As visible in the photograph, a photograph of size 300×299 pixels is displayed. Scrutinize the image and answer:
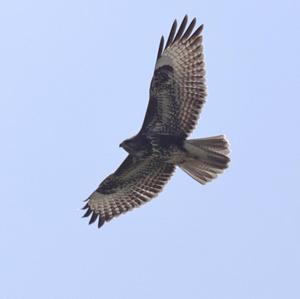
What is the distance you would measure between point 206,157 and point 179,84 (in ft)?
3.79

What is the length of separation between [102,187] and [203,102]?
2346 mm

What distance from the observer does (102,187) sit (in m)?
16.7

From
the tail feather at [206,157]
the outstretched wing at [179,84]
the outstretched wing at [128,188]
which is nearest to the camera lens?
the tail feather at [206,157]

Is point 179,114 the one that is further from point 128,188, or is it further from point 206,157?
point 128,188

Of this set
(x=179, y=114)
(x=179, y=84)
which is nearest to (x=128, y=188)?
(x=179, y=114)

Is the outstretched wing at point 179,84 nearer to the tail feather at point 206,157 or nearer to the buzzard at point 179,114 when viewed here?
the buzzard at point 179,114

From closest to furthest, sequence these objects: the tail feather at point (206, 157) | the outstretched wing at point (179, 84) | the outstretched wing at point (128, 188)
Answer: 1. the tail feather at point (206, 157)
2. the outstretched wing at point (179, 84)
3. the outstretched wing at point (128, 188)

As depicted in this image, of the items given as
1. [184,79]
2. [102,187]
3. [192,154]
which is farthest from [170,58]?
[102,187]

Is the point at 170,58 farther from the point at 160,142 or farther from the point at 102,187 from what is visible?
the point at 102,187

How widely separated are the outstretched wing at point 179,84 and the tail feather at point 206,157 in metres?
0.36

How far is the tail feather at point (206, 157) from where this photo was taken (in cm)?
1514

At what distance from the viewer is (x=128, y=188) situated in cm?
1664

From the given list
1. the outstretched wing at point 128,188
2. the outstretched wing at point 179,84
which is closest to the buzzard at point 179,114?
the outstretched wing at point 179,84

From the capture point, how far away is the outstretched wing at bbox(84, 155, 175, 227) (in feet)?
53.6
